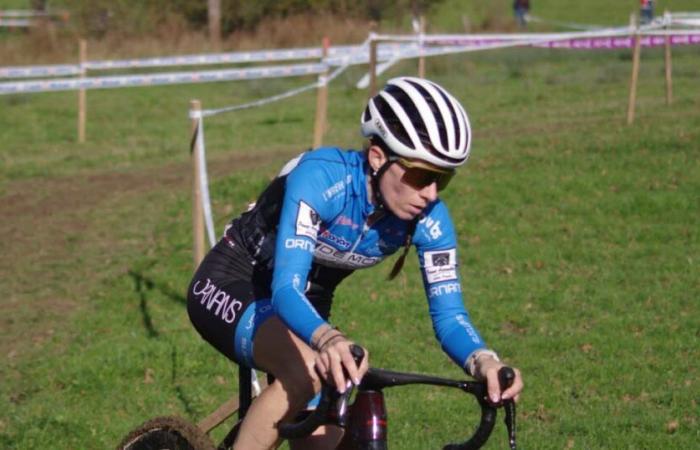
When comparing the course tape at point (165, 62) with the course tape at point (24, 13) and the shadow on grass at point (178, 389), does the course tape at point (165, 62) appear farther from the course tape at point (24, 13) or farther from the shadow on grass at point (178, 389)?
the course tape at point (24, 13)

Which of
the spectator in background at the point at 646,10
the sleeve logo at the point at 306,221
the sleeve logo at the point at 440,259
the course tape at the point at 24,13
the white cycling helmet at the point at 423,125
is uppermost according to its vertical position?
the white cycling helmet at the point at 423,125

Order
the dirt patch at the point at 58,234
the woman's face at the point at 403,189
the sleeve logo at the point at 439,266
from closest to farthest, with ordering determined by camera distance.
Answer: the woman's face at the point at 403,189 → the sleeve logo at the point at 439,266 → the dirt patch at the point at 58,234

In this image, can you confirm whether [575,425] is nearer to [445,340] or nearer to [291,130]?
[445,340]

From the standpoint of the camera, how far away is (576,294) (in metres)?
10.3

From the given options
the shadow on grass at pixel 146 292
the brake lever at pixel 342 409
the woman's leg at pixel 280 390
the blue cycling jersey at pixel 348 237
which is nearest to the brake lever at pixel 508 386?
the blue cycling jersey at pixel 348 237

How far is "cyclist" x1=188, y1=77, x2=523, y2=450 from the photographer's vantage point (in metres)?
4.02

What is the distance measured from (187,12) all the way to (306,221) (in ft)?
112

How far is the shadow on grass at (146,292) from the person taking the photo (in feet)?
31.8

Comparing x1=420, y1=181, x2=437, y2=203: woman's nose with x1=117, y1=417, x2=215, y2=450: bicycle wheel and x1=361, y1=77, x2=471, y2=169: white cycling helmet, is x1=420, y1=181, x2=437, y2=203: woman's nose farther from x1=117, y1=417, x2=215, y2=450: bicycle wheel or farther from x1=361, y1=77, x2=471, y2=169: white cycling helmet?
x1=117, y1=417, x2=215, y2=450: bicycle wheel

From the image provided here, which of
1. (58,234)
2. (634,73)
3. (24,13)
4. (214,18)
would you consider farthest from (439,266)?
(24,13)

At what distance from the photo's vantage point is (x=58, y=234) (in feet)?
43.4

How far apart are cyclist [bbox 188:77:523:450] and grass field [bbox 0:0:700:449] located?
2.58 metres

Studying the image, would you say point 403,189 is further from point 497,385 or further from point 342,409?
point 342,409

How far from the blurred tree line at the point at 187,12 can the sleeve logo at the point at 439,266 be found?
104ft
